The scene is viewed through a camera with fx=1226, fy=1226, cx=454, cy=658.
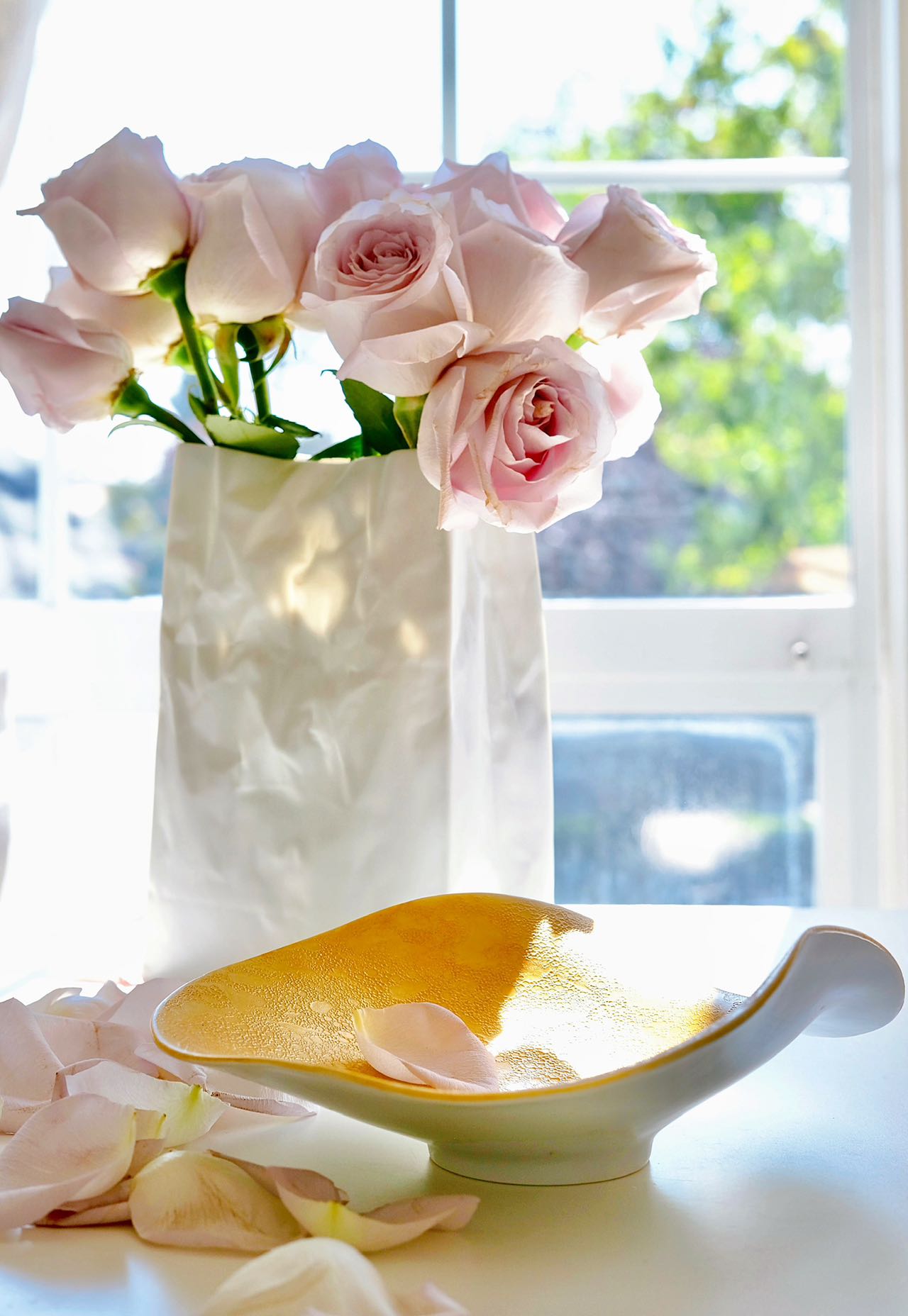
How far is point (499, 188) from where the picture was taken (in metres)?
0.58

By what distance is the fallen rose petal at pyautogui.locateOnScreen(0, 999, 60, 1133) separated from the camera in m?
0.43

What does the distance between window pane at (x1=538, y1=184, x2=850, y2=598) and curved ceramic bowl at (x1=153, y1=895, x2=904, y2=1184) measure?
92cm

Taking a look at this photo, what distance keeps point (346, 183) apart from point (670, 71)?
3.11 ft

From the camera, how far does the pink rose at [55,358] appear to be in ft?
1.94

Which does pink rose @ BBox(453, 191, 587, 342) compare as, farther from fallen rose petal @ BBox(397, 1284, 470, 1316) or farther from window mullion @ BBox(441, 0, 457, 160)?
window mullion @ BBox(441, 0, 457, 160)

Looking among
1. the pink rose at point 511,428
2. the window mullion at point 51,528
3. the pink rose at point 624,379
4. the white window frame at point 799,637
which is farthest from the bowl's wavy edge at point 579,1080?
the window mullion at point 51,528

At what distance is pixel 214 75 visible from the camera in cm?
138

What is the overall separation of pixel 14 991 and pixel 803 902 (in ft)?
3.09

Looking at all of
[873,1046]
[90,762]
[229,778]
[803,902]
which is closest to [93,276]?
[229,778]

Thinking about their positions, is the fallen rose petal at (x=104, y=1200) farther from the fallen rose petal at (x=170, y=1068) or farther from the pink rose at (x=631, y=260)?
the pink rose at (x=631, y=260)

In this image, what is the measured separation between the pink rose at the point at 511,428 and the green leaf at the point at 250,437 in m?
0.12


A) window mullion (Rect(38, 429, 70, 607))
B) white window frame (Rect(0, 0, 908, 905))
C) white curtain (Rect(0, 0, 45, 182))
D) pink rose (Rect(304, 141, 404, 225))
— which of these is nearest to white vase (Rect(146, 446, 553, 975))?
pink rose (Rect(304, 141, 404, 225))

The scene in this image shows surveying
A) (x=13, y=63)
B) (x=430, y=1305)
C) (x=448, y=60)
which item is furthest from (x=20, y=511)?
(x=430, y=1305)

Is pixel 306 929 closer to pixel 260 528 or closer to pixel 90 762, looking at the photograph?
pixel 260 528
